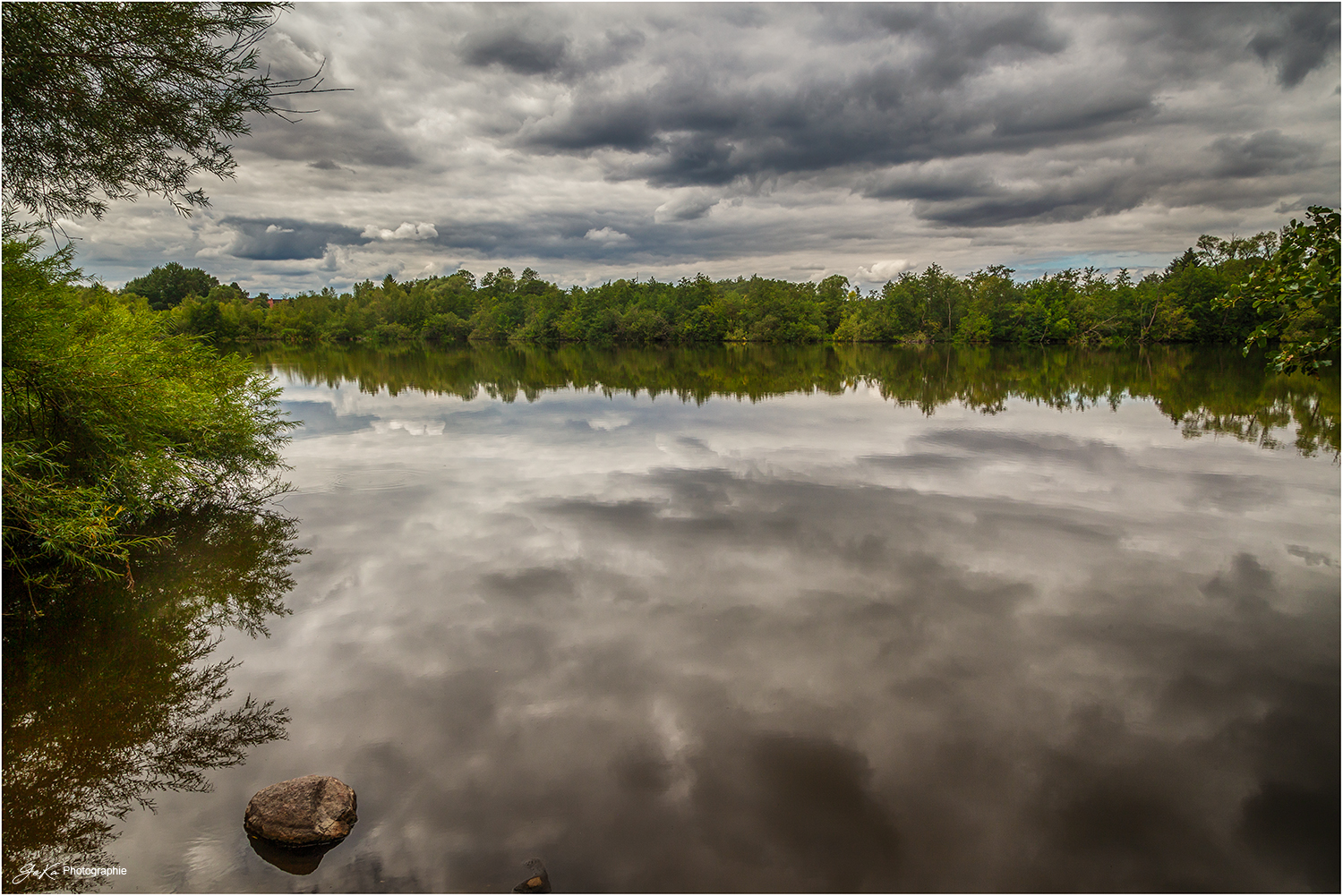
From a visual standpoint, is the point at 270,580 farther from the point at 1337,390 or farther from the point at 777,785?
the point at 1337,390

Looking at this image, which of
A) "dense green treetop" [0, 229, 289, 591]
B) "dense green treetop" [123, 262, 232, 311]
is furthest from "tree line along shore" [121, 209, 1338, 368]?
"dense green treetop" [0, 229, 289, 591]

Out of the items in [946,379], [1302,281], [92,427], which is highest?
[1302,281]

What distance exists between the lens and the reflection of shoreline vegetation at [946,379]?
1092 inches

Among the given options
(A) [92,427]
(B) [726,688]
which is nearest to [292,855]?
(B) [726,688]

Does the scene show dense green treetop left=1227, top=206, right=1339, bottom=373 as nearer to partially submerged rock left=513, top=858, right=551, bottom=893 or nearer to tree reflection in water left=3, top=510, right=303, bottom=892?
partially submerged rock left=513, top=858, right=551, bottom=893

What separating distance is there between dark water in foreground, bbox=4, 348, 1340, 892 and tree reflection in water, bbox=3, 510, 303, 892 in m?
0.04

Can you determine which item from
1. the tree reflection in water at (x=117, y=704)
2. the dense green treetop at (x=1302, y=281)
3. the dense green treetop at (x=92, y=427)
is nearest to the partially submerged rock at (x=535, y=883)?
the tree reflection in water at (x=117, y=704)

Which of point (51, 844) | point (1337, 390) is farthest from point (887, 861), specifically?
point (1337, 390)

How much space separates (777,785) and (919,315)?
Answer: 115309 mm

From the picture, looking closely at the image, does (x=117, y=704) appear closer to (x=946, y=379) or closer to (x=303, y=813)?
(x=303, y=813)

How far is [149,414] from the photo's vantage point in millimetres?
10977

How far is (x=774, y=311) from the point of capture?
397 feet
